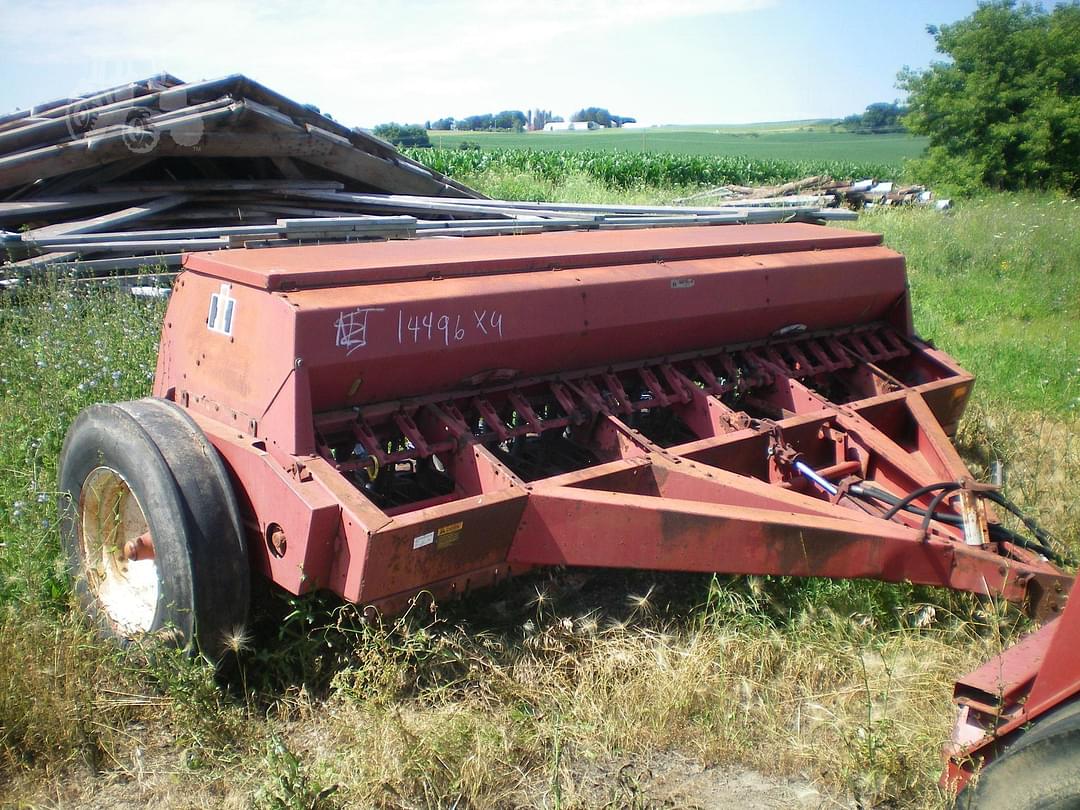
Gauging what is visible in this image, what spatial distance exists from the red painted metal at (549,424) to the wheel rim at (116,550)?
1.37ft

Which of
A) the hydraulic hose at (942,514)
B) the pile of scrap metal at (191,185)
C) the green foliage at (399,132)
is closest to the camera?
the hydraulic hose at (942,514)

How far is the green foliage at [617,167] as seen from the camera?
829 inches

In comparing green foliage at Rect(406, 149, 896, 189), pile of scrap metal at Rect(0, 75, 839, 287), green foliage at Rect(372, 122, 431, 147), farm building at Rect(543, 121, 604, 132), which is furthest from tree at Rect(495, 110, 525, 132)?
pile of scrap metal at Rect(0, 75, 839, 287)

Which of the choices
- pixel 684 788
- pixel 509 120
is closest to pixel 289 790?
pixel 684 788

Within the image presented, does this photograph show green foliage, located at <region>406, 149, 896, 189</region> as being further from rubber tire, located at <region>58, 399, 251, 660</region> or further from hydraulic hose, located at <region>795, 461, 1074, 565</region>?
rubber tire, located at <region>58, 399, 251, 660</region>

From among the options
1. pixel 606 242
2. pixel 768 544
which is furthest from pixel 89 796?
pixel 606 242

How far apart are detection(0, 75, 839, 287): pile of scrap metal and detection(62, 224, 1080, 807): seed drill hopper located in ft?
6.54

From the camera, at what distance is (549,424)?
12.1ft

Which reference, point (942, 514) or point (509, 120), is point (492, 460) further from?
point (509, 120)

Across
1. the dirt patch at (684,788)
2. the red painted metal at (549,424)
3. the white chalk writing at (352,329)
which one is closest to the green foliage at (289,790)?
the red painted metal at (549,424)

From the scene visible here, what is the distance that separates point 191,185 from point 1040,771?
27.6 feet

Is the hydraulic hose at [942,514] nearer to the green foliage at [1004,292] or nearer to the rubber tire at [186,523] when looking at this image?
the rubber tire at [186,523]

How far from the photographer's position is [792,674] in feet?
10.5

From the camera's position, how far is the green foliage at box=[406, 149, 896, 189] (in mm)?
21062
